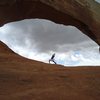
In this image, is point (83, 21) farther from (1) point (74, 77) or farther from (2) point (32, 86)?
(2) point (32, 86)

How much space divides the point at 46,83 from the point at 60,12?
3194mm

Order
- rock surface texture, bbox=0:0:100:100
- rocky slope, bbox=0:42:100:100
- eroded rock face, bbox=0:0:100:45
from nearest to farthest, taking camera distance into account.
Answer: rocky slope, bbox=0:42:100:100 < rock surface texture, bbox=0:0:100:100 < eroded rock face, bbox=0:0:100:45

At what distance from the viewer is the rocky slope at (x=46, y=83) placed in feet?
25.8

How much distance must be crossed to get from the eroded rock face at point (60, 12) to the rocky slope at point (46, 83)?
176 centimetres

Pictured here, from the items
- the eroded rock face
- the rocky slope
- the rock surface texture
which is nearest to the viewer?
→ the rocky slope

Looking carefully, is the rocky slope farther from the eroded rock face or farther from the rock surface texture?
the eroded rock face

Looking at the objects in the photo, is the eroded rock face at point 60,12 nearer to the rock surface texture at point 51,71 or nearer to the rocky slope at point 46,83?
the rock surface texture at point 51,71

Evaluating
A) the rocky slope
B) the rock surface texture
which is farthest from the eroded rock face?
the rocky slope

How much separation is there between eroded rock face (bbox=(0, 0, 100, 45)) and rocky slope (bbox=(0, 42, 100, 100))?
5.77 ft

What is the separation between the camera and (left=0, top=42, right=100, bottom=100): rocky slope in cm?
787

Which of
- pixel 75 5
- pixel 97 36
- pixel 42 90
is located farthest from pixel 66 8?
pixel 42 90

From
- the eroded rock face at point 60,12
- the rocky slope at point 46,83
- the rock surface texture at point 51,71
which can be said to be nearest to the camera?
the rocky slope at point 46,83

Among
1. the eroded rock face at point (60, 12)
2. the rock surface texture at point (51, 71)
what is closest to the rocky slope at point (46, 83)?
the rock surface texture at point (51, 71)

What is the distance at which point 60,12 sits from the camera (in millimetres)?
11312
